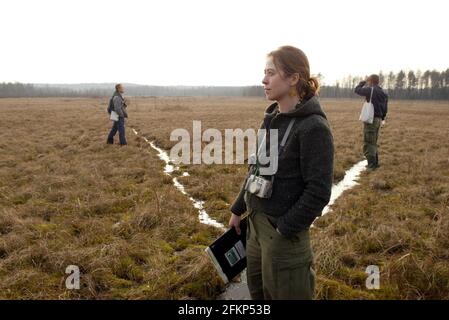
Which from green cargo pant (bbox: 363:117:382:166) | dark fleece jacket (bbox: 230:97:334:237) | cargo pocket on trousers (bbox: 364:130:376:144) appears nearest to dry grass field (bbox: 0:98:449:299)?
green cargo pant (bbox: 363:117:382:166)

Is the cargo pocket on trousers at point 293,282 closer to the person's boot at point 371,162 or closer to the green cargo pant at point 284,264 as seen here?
the green cargo pant at point 284,264

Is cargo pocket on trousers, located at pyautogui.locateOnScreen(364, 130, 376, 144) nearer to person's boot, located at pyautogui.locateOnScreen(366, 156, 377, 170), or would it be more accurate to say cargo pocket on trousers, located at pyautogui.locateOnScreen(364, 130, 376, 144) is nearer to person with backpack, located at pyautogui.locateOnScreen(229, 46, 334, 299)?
person's boot, located at pyautogui.locateOnScreen(366, 156, 377, 170)

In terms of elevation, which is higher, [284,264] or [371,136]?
[371,136]

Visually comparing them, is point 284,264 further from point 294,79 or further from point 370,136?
point 370,136

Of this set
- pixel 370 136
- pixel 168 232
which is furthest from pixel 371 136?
pixel 168 232

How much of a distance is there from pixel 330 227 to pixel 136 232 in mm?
3235

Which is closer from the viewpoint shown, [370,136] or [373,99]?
[373,99]

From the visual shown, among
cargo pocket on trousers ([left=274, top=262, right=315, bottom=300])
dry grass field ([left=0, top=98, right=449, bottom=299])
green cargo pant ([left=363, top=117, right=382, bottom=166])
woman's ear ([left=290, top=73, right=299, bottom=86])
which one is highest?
woman's ear ([left=290, top=73, right=299, bottom=86])

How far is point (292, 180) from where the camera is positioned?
218 cm

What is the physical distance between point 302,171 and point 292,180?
4.4 inches

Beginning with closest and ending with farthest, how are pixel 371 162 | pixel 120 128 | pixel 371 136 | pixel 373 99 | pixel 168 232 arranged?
1. pixel 168 232
2. pixel 373 99
3. pixel 371 136
4. pixel 371 162
5. pixel 120 128

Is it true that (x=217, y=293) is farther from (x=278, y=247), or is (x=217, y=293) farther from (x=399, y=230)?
(x=399, y=230)

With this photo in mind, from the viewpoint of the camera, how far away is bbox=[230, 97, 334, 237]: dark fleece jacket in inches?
80.1

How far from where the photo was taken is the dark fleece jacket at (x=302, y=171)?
2.04 m
